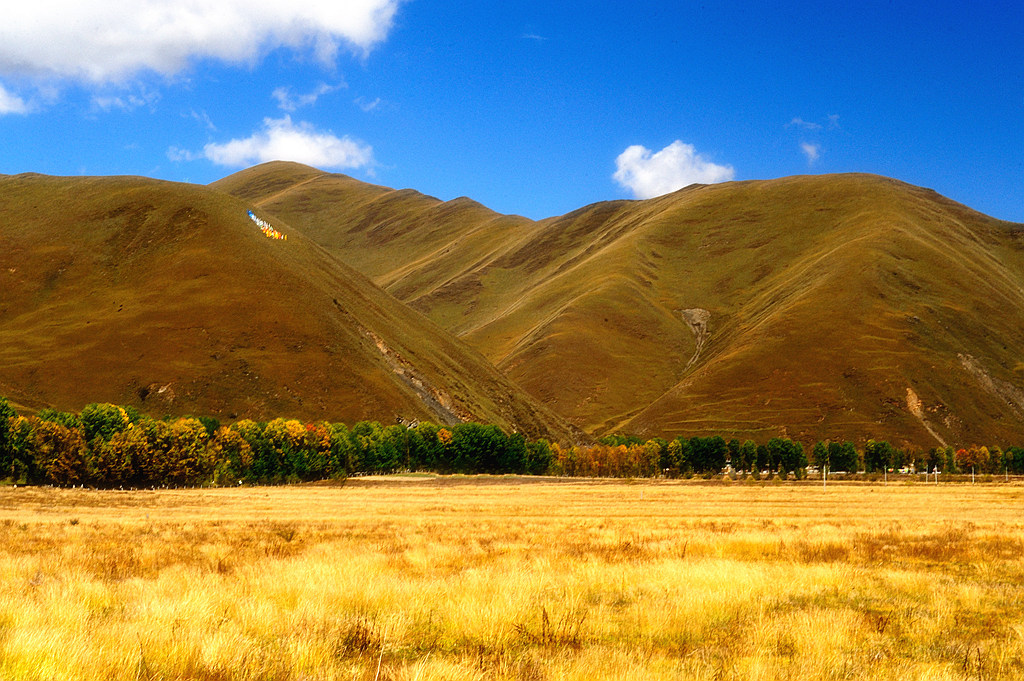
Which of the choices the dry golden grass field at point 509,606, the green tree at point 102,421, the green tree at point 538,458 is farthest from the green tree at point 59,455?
the green tree at point 538,458

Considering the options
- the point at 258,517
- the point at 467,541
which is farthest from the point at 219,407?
the point at 467,541

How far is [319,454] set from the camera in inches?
4444

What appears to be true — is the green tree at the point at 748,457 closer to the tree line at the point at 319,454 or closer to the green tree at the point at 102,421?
the tree line at the point at 319,454

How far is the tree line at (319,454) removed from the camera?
87.7 metres

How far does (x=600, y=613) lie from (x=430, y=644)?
3471mm

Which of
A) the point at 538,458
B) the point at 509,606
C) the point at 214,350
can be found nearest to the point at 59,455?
the point at 538,458

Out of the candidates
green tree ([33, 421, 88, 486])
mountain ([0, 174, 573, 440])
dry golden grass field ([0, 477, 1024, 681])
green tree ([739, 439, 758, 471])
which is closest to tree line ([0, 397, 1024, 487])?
green tree ([33, 421, 88, 486])

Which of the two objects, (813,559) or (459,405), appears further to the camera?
(459,405)

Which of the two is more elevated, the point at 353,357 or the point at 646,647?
the point at 353,357

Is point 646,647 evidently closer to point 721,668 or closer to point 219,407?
A: point 721,668

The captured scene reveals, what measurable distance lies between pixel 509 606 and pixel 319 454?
336 ft

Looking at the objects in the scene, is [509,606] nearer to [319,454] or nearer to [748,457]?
[319,454]

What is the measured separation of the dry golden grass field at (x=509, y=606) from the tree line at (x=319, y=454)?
61801 mm

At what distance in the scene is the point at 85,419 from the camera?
109m
